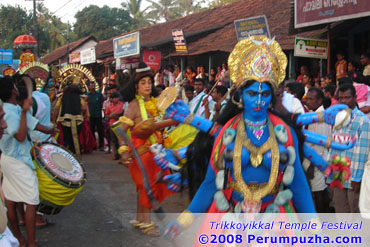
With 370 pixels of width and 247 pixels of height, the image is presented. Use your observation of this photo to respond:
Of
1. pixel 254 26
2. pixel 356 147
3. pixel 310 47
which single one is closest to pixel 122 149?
pixel 356 147

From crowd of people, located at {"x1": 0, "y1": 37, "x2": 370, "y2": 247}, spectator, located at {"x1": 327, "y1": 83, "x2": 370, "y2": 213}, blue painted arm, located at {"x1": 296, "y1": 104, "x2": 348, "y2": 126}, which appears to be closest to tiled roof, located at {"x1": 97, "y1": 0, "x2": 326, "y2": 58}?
crowd of people, located at {"x1": 0, "y1": 37, "x2": 370, "y2": 247}

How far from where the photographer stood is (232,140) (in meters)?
3.15

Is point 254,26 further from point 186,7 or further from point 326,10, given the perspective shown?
point 186,7

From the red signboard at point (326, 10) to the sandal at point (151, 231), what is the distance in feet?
17.6

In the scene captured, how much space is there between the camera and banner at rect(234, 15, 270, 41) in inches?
430

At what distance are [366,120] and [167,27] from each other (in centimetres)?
2010

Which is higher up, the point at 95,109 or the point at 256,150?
the point at 256,150

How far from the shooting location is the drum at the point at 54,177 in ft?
17.0

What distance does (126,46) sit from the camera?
19.4 metres

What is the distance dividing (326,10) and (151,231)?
5.86 meters

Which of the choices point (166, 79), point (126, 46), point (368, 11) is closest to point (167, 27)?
point (126, 46)

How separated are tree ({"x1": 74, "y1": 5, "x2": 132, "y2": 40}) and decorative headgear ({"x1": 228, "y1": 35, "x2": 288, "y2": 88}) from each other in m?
55.8

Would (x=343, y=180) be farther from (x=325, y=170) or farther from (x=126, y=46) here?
(x=126, y=46)

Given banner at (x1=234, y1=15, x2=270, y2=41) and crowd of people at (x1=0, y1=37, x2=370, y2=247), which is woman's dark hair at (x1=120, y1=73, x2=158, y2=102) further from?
banner at (x1=234, y1=15, x2=270, y2=41)
